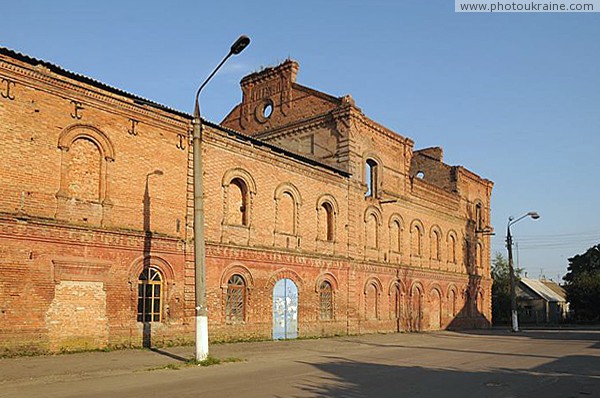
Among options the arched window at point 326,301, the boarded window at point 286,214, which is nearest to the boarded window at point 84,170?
the boarded window at point 286,214

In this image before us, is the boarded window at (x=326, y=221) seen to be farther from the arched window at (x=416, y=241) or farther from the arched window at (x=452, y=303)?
the arched window at (x=452, y=303)

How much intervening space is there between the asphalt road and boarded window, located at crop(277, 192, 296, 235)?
669 centimetres

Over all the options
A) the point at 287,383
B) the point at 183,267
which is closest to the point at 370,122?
the point at 183,267

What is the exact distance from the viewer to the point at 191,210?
20.1 meters

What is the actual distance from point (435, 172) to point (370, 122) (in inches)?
500

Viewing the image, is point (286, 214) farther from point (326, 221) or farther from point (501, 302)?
point (501, 302)

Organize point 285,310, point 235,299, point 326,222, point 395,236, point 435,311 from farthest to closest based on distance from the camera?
point 435,311 < point 395,236 < point 326,222 < point 285,310 < point 235,299

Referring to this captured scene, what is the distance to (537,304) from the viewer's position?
64.9 metres

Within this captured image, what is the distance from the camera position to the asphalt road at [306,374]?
10.2 metres

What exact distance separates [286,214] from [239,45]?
1194 centimetres

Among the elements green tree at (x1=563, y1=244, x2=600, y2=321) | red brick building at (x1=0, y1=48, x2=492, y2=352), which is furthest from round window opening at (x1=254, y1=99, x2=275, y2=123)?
green tree at (x1=563, y1=244, x2=600, y2=321)

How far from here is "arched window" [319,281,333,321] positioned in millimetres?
26141

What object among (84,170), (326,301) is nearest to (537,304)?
(326,301)

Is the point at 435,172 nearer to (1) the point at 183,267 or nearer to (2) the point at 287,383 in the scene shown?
(1) the point at 183,267
